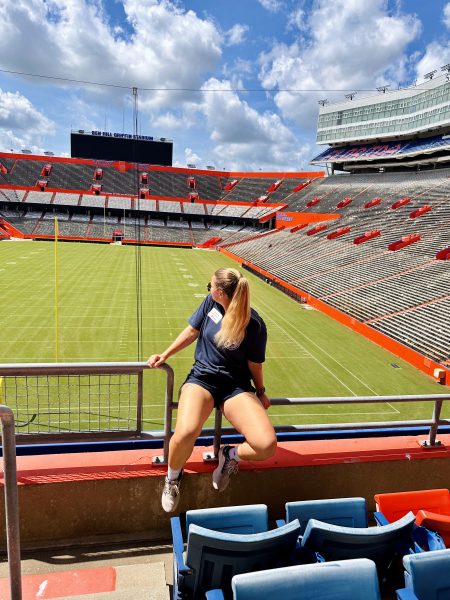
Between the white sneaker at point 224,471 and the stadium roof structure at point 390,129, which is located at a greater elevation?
the stadium roof structure at point 390,129

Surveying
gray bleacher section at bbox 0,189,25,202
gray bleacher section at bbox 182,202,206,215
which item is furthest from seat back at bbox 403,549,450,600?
gray bleacher section at bbox 0,189,25,202

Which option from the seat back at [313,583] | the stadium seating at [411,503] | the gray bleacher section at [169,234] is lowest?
the stadium seating at [411,503]

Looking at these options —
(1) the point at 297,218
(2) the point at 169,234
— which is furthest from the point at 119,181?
(1) the point at 297,218

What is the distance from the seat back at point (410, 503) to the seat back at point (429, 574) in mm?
795

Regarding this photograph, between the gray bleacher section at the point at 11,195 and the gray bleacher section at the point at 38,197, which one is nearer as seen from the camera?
the gray bleacher section at the point at 11,195

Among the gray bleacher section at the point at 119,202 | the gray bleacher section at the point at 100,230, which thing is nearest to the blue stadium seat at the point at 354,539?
the gray bleacher section at the point at 100,230

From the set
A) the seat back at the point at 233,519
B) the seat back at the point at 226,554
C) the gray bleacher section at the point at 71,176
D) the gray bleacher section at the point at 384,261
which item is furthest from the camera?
the gray bleacher section at the point at 71,176

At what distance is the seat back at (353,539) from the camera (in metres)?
2.58

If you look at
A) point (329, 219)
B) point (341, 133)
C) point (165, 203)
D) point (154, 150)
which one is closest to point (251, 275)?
point (329, 219)

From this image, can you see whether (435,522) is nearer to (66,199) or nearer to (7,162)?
(66,199)

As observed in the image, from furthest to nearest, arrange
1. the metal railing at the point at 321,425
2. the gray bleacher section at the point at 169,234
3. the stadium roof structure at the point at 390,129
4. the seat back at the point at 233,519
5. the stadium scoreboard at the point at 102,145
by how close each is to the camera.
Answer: the stadium scoreboard at the point at 102,145
the gray bleacher section at the point at 169,234
the stadium roof structure at the point at 390,129
the metal railing at the point at 321,425
the seat back at the point at 233,519

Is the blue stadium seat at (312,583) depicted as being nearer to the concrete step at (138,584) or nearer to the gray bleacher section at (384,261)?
the concrete step at (138,584)

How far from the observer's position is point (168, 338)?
19.2m

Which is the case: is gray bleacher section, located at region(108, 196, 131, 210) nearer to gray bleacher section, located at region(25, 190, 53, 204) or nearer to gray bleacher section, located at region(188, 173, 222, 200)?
gray bleacher section, located at region(25, 190, 53, 204)
